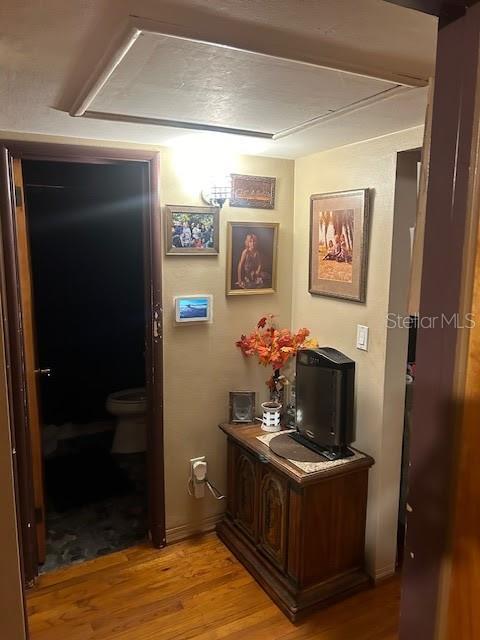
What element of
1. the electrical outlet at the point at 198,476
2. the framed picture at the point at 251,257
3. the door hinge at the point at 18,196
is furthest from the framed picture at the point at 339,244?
the door hinge at the point at 18,196

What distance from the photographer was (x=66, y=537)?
9.42 ft

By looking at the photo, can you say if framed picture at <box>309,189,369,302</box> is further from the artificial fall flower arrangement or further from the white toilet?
the white toilet

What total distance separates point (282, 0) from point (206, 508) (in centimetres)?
265

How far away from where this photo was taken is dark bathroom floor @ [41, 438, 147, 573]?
2.75m

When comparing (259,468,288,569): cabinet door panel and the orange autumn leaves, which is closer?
(259,468,288,569): cabinet door panel

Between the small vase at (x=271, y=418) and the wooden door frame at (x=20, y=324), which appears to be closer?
the wooden door frame at (x=20, y=324)

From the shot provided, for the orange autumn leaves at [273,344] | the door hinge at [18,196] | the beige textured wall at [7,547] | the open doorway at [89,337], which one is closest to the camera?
the beige textured wall at [7,547]

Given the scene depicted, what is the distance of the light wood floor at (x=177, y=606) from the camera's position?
2.21 meters

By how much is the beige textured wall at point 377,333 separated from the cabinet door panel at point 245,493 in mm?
586

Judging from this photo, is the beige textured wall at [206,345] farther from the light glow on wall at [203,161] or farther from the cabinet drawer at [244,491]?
the cabinet drawer at [244,491]

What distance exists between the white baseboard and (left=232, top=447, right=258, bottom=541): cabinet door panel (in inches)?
7.3

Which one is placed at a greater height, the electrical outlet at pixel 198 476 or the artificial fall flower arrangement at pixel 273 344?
the artificial fall flower arrangement at pixel 273 344

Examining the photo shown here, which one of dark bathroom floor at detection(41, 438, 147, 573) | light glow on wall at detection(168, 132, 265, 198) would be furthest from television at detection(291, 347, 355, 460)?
dark bathroom floor at detection(41, 438, 147, 573)

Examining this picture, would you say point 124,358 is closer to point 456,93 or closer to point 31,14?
point 31,14
